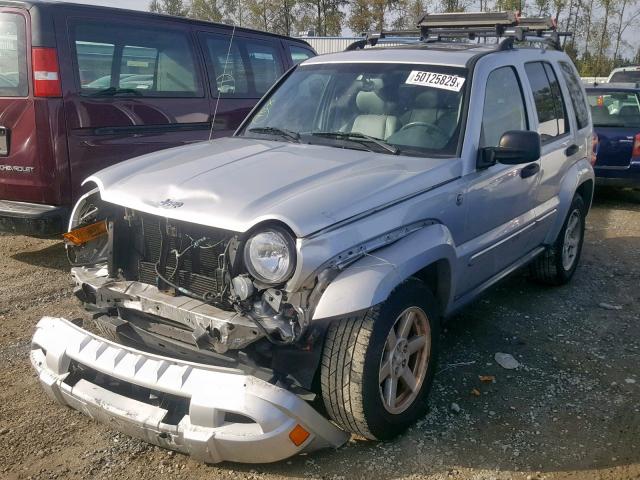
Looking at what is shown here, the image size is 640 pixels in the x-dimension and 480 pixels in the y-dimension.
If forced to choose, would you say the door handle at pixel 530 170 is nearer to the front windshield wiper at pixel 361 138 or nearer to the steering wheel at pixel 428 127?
the steering wheel at pixel 428 127

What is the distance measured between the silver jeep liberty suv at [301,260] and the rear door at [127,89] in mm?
1808

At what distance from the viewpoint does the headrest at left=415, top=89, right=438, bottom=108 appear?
156 inches

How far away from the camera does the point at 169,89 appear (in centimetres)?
631

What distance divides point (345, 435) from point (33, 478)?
142 cm

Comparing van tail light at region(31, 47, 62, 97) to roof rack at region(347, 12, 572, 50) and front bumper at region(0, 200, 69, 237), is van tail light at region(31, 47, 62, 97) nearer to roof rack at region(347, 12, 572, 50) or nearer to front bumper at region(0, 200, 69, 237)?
front bumper at region(0, 200, 69, 237)

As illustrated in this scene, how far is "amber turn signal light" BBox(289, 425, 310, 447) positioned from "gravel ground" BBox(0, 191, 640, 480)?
282 millimetres

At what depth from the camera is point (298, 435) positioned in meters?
2.78

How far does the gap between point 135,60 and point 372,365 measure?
14.1 ft

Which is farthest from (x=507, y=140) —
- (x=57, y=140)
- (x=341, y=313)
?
(x=57, y=140)

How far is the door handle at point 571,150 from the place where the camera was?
5.18 metres

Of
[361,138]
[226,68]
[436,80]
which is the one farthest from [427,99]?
[226,68]

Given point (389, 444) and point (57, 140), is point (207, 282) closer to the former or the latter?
point (389, 444)

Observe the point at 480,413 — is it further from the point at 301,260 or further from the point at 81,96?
the point at 81,96

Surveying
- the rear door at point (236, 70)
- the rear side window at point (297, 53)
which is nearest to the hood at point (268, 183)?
the rear door at point (236, 70)
